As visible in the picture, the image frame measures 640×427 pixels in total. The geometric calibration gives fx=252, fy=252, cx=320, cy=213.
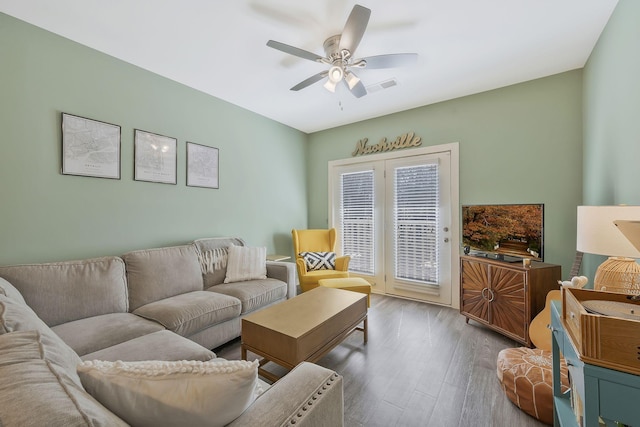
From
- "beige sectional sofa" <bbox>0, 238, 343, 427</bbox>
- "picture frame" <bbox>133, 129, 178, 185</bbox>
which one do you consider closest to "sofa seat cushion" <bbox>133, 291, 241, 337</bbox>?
"beige sectional sofa" <bbox>0, 238, 343, 427</bbox>

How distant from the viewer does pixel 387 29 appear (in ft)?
6.57

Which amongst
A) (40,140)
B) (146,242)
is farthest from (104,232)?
(40,140)

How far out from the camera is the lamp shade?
1230mm

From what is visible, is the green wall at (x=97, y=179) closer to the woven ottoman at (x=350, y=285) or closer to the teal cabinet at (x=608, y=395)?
the woven ottoman at (x=350, y=285)

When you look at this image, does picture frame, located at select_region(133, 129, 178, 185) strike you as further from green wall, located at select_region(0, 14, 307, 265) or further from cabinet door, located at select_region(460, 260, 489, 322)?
cabinet door, located at select_region(460, 260, 489, 322)

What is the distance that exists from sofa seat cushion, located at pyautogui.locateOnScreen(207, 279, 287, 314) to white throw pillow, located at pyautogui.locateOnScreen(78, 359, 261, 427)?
5.62 feet

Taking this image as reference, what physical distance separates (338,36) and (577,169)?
2714 mm

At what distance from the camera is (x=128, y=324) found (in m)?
1.72

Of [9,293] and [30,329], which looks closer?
[30,329]

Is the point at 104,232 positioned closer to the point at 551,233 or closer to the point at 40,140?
the point at 40,140

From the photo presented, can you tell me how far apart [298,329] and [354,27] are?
2.05 meters

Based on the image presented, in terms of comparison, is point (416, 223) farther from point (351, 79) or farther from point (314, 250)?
point (351, 79)

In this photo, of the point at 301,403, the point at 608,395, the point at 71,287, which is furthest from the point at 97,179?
the point at 608,395

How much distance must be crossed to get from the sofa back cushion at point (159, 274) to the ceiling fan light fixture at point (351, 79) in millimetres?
2286
